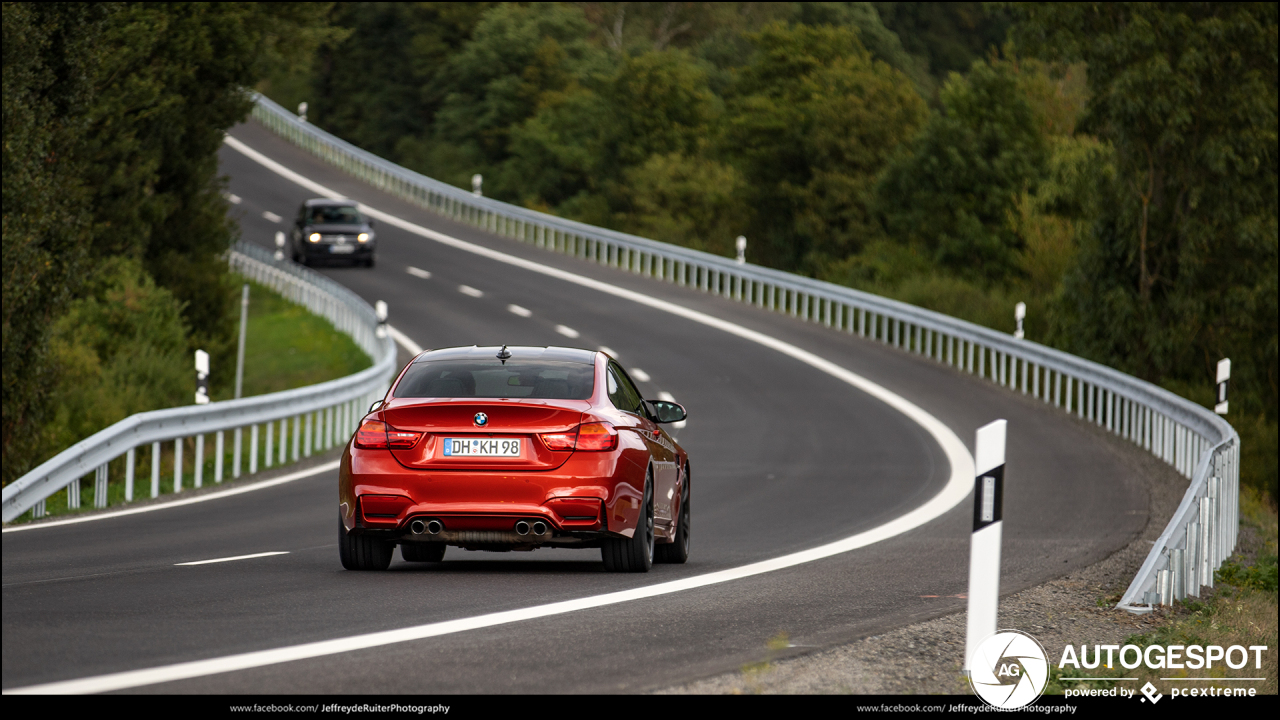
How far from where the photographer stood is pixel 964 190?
64250mm

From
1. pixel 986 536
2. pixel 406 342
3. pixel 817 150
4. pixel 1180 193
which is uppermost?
pixel 986 536

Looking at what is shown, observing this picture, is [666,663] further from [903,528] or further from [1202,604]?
[903,528]

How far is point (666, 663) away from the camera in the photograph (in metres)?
7.35

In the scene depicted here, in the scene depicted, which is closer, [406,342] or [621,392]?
[621,392]

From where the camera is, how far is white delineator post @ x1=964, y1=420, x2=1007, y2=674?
24.1 feet

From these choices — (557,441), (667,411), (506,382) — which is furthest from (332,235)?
(557,441)

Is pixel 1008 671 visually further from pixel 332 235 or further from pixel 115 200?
pixel 332 235

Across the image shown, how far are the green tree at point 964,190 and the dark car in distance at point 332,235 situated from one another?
A: 875 inches

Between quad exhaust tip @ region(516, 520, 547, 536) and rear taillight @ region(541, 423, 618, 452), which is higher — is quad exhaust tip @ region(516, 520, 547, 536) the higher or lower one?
the lower one

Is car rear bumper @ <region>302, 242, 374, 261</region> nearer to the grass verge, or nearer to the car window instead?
the grass verge

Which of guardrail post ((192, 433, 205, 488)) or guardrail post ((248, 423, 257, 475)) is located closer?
guardrail post ((192, 433, 205, 488))

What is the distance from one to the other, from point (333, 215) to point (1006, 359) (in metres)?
25.2

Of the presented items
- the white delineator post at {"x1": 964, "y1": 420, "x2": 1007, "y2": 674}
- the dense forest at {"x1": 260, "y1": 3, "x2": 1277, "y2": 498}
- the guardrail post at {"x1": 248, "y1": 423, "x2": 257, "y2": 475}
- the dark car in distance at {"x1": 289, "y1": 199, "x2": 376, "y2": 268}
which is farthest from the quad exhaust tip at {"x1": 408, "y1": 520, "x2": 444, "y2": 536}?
the dark car in distance at {"x1": 289, "y1": 199, "x2": 376, "y2": 268}

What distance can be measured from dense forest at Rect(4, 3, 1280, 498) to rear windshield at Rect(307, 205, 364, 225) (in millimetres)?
5454
